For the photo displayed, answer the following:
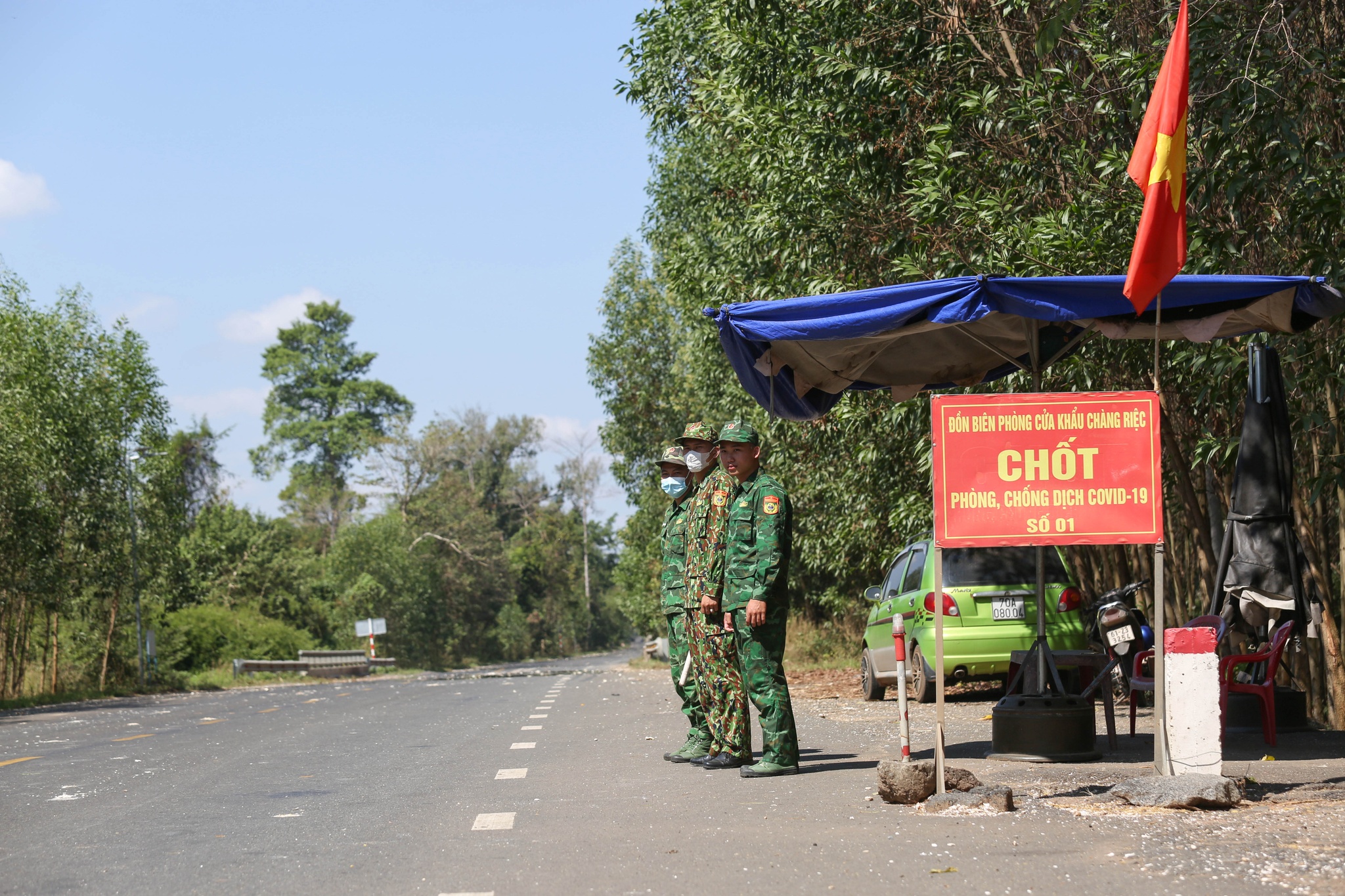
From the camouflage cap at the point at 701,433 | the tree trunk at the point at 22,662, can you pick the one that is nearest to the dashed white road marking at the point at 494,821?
the camouflage cap at the point at 701,433

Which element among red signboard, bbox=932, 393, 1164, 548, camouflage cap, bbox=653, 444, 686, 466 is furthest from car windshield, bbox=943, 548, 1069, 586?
red signboard, bbox=932, 393, 1164, 548

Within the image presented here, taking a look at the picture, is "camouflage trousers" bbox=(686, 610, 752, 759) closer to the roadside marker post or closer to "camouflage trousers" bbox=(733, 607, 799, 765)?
"camouflage trousers" bbox=(733, 607, 799, 765)

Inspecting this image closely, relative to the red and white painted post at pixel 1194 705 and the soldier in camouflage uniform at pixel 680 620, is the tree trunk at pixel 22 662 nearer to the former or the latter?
the soldier in camouflage uniform at pixel 680 620

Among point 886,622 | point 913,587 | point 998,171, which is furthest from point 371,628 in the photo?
point 998,171

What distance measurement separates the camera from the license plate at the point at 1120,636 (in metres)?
10.3

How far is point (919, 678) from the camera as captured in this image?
1377 centimetres

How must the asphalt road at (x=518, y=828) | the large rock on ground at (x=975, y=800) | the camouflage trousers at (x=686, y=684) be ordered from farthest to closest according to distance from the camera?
the camouflage trousers at (x=686, y=684), the large rock on ground at (x=975, y=800), the asphalt road at (x=518, y=828)

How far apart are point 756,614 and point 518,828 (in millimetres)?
2269

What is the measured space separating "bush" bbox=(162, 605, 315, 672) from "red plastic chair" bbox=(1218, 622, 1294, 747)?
123 ft

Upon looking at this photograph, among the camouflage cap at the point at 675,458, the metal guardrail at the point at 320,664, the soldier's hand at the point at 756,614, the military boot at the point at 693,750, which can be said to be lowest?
the metal guardrail at the point at 320,664

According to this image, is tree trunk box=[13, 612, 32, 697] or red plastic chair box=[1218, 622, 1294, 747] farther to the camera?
tree trunk box=[13, 612, 32, 697]

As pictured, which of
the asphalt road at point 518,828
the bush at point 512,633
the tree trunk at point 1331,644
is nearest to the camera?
the asphalt road at point 518,828

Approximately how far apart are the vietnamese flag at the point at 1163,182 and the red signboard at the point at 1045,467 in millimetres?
653

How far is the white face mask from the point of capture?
9930 millimetres
